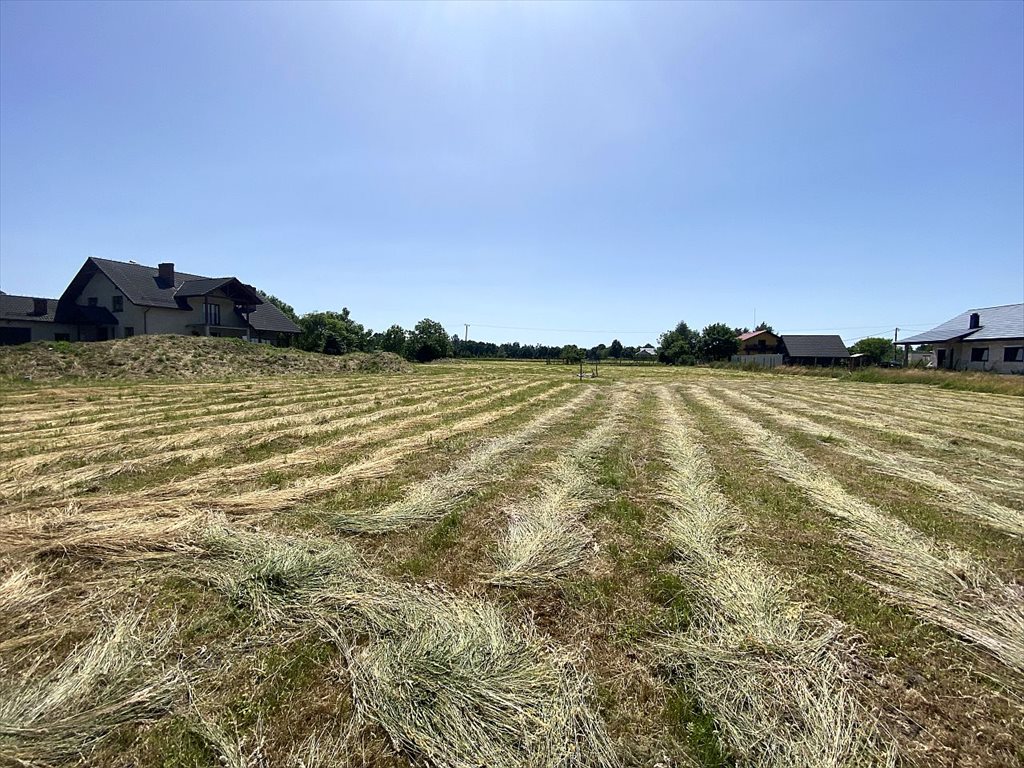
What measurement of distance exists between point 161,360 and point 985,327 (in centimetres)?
6212

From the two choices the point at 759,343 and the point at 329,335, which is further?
the point at 759,343

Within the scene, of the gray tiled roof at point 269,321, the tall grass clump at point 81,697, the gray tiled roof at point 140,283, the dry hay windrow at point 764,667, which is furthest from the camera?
the gray tiled roof at point 269,321

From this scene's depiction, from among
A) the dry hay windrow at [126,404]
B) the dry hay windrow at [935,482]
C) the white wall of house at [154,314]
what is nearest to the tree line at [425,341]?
the white wall of house at [154,314]

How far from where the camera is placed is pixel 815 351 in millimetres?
63719

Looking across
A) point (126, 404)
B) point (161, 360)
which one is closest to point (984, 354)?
point (126, 404)

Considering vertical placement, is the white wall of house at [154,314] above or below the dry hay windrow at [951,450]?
above

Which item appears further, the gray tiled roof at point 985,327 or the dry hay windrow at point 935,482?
the gray tiled roof at point 985,327

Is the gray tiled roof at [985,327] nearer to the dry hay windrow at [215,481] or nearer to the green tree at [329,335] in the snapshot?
the dry hay windrow at [215,481]

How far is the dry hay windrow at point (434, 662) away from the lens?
88.0 inches

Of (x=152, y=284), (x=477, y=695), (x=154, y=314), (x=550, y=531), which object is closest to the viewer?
(x=477, y=695)

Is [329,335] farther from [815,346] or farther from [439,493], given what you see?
[815,346]

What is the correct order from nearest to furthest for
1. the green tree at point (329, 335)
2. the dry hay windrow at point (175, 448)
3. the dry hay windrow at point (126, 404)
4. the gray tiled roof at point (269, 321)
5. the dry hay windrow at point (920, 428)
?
the dry hay windrow at point (175, 448)
the dry hay windrow at point (920, 428)
the dry hay windrow at point (126, 404)
the gray tiled roof at point (269, 321)
the green tree at point (329, 335)

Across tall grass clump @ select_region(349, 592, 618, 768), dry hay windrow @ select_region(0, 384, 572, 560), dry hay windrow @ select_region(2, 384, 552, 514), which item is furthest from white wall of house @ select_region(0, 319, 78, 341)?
tall grass clump @ select_region(349, 592, 618, 768)

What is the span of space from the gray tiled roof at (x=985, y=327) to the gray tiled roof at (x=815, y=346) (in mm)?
20028
